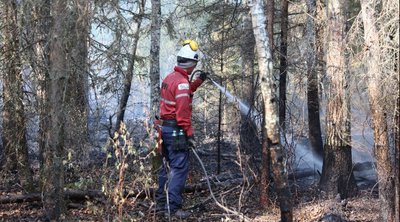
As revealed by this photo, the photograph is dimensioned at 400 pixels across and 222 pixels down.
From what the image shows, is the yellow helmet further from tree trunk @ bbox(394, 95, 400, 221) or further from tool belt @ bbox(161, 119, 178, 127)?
tree trunk @ bbox(394, 95, 400, 221)

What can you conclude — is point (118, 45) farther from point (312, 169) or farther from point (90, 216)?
point (312, 169)

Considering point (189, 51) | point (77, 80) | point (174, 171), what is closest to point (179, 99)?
point (189, 51)

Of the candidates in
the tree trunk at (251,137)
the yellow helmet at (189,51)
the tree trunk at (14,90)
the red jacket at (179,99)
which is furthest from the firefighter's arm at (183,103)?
the tree trunk at (14,90)

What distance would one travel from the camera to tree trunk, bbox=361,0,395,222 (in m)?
5.01

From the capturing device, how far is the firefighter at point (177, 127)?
6.09 metres

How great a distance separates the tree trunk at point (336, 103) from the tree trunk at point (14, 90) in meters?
4.40

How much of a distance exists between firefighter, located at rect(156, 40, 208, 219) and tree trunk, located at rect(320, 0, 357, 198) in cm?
196

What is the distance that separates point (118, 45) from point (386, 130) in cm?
480

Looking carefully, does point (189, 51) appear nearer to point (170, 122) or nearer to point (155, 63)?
point (170, 122)

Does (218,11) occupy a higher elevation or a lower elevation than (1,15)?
higher

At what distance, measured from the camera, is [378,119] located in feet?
17.7

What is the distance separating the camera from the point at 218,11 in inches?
445

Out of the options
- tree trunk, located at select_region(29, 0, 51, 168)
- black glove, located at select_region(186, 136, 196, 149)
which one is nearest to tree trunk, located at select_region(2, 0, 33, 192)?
tree trunk, located at select_region(29, 0, 51, 168)

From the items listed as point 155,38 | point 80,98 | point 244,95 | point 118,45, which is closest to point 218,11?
point 244,95
